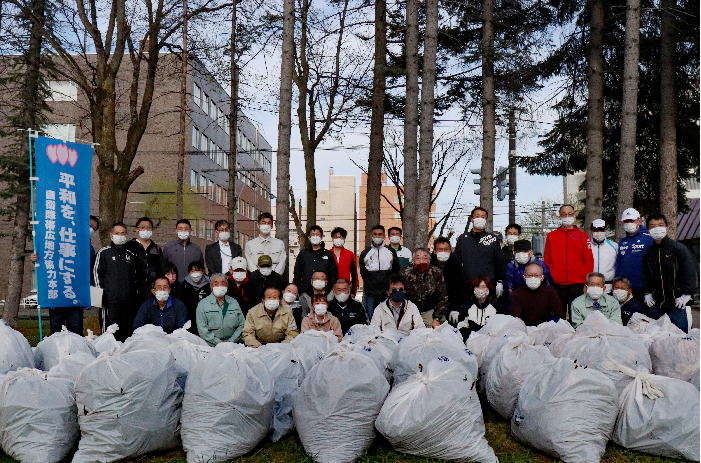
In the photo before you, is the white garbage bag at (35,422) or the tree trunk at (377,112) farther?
the tree trunk at (377,112)

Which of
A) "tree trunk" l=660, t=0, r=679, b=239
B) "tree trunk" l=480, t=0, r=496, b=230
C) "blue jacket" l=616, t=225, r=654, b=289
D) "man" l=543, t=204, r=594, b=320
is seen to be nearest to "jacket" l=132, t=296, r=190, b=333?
"man" l=543, t=204, r=594, b=320

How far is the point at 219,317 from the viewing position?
717cm

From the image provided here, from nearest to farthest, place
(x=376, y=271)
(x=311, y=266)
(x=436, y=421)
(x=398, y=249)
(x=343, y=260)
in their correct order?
(x=436, y=421) < (x=311, y=266) < (x=376, y=271) < (x=343, y=260) < (x=398, y=249)

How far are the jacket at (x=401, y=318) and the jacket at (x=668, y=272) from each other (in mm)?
2475

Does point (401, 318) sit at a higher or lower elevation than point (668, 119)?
lower

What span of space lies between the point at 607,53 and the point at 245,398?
40.5 feet

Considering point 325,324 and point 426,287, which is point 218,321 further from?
point 426,287

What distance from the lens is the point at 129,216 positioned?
35.8 meters

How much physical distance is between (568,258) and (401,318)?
2163mm

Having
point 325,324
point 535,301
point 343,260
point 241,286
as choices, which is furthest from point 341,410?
point 343,260

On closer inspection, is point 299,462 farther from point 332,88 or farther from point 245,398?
point 332,88

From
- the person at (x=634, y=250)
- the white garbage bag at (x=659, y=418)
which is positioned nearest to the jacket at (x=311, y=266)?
the person at (x=634, y=250)

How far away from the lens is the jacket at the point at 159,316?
7012 mm

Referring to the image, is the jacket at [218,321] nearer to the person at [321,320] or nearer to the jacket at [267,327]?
the jacket at [267,327]
